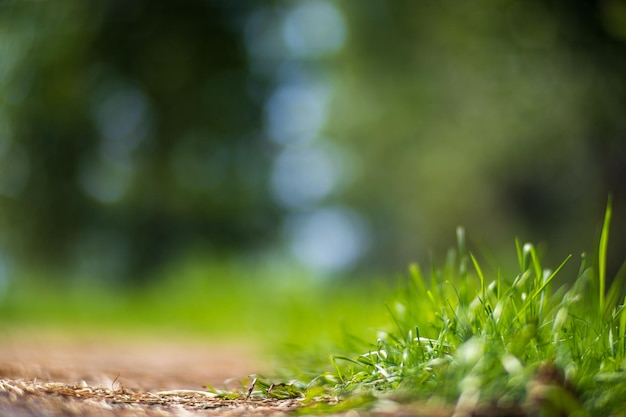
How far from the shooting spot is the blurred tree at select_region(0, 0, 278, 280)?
927 centimetres

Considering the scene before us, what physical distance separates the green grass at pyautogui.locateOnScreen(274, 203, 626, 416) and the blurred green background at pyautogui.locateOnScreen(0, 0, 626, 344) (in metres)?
4.15

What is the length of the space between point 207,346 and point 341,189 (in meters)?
12.3

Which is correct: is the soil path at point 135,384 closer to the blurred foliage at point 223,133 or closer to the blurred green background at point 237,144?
the blurred green background at point 237,144

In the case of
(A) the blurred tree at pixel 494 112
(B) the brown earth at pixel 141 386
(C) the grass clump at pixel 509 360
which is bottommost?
(C) the grass clump at pixel 509 360

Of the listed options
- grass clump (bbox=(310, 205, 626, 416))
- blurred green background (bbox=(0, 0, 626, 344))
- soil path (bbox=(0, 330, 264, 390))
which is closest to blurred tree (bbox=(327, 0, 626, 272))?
blurred green background (bbox=(0, 0, 626, 344))

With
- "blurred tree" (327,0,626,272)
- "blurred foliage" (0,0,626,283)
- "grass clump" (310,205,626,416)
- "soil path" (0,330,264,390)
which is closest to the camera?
"grass clump" (310,205,626,416)

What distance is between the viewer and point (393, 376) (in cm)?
129

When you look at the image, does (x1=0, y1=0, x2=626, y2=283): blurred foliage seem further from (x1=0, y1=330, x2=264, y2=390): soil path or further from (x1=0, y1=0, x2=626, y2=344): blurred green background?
(x1=0, y1=330, x2=264, y2=390): soil path

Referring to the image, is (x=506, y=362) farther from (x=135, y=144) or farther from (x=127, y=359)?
(x=135, y=144)

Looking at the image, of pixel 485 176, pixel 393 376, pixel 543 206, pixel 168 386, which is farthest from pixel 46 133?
pixel 393 376

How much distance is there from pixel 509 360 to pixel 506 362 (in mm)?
11

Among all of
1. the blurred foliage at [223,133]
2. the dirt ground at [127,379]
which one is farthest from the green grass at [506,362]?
the blurred foliage at [223,133]

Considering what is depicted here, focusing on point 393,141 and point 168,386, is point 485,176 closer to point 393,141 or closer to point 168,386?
point 393,141

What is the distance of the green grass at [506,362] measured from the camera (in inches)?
42.7
